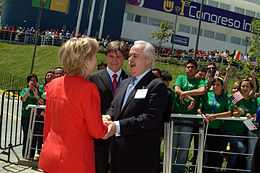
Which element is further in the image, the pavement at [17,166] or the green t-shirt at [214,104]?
the pavement at [17,166]

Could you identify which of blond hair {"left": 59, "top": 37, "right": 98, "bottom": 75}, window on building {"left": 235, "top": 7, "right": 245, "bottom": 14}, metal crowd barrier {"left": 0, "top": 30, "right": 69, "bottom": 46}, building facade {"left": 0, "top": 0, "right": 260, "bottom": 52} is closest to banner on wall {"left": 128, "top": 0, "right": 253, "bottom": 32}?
building facade {"left": 0, "top": 0, "right": 260, "bottom": 52}

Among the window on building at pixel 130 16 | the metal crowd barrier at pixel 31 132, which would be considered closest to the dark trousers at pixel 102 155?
the metal crowd barrier at pixel 31 132

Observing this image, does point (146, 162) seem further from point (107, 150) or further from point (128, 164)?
point (107, 150)

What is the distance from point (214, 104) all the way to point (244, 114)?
0.44m

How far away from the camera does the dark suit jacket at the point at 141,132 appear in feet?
14.3

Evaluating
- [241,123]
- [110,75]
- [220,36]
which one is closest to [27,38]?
[220,36]

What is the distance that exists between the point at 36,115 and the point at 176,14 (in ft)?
176

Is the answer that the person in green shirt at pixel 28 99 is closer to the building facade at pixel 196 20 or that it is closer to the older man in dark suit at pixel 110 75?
the older man in dark suit at pixel 110 75

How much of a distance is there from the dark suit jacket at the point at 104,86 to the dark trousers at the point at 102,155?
0.39 m

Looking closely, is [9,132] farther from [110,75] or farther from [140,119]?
[140,119]

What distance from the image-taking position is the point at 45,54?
36.5 metres

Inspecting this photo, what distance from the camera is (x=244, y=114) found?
22.6 ft

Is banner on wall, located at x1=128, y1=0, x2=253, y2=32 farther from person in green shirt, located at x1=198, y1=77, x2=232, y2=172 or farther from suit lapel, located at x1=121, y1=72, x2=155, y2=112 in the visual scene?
suit lapel, located at x1=121, y1=72, x2=155, y2=112

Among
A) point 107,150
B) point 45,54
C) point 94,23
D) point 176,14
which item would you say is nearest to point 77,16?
point 94,23
